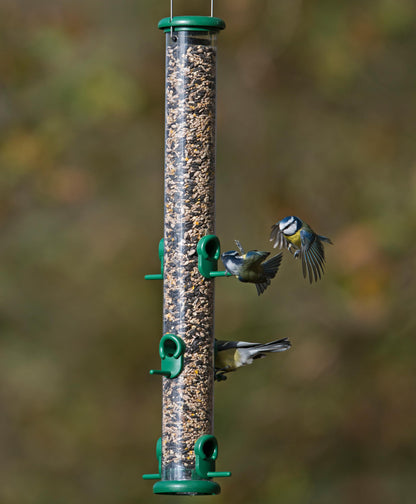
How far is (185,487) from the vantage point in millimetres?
5742

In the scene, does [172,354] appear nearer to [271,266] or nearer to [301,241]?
[271,266]

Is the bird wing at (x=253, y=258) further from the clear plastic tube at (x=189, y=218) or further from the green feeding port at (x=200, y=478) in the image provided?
the green feeding port at (x=200, y=478)

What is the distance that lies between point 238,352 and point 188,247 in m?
0.53

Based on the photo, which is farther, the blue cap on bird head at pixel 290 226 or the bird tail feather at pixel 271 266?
the blue cap on bird head at pixel 290 226

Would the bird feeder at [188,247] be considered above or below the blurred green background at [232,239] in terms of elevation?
below

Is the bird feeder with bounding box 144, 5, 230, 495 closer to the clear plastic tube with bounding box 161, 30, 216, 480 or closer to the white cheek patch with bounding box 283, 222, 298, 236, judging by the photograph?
the clear plastic tube with bounding box 161, 30, 216, 480

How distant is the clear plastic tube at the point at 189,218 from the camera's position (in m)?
6.00

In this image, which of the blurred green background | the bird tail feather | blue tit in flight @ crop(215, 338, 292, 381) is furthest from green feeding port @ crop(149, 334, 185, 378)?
the blurred green background

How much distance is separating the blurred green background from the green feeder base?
7.26 meters

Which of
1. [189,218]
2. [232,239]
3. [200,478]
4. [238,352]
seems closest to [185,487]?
[200,478]

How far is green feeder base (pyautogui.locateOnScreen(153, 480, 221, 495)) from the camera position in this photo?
226 inches

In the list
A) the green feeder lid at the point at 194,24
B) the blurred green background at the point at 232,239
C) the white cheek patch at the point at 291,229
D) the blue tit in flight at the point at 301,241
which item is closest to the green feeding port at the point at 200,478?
the blue tit in flight at the point at 301,241

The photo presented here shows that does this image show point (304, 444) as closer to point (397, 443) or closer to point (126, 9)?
point (397, 443)

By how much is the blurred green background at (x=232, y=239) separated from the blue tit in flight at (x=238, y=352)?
6.82 m
